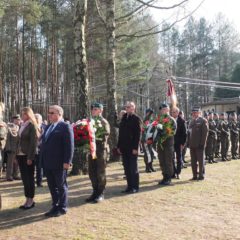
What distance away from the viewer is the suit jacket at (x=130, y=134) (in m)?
9.12

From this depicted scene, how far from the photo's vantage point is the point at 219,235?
623 centimetres

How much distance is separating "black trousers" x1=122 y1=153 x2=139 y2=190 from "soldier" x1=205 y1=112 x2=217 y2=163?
23.3ft

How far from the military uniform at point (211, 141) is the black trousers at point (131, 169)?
7099 millimetres

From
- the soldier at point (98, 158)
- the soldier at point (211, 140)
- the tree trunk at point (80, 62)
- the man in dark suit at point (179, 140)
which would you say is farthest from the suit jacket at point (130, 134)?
the soldier at point (211, 140)

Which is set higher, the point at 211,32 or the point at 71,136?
the point at 211,32

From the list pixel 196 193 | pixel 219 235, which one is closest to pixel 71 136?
pixel 219 235

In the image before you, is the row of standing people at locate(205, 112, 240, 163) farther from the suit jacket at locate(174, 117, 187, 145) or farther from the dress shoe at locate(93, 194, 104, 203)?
the dress shoe at locate(93, 194, 104, 203)

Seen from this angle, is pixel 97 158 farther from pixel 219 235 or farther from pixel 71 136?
pixel 219 235

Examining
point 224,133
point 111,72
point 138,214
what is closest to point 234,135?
point 224,133

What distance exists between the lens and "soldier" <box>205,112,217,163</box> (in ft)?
51.8

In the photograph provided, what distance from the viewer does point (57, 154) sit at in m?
7.26

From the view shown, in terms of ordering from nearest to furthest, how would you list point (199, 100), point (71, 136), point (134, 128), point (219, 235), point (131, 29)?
point (219, 235) → point (71, 136) → point (134, 128) → point (131, 29) → point (199, 100)

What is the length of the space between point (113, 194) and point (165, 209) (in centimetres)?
168

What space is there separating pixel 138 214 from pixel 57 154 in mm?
1768
